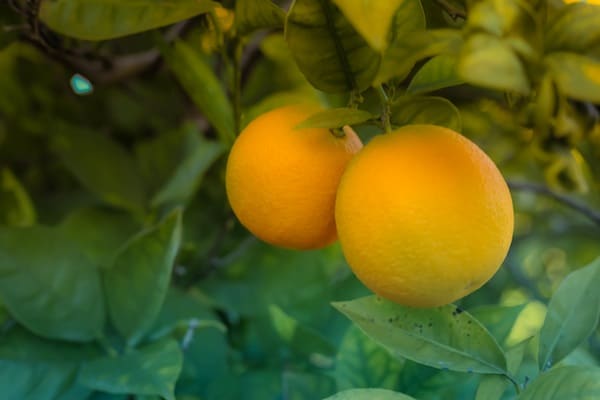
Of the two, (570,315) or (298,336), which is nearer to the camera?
(570,315)

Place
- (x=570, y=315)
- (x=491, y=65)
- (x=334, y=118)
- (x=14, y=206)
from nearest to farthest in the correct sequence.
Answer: (x=491, y=65) → (x=334, y=118) → (x=570, y=315) → (x=14, y=206)

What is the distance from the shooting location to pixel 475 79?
38cm

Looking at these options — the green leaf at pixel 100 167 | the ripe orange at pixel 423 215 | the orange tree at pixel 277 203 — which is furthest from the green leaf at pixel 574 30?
the green leaf at pixel 100 167

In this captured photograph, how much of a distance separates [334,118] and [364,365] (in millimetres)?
319

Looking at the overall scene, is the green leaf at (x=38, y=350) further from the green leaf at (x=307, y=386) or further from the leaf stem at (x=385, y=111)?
the leaf stem at (x=385, y=111)

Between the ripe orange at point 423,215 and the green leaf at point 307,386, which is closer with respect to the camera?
the ripe orange at point 423,215

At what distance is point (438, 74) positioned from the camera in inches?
22.3

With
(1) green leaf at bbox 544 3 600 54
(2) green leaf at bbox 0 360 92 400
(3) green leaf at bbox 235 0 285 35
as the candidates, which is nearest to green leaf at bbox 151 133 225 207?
(2) green leaf at bbox 0 360 92 400

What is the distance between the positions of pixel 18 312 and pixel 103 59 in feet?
1.22

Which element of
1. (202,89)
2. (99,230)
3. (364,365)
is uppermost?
(202,89)

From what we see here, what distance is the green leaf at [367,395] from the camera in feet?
1.88

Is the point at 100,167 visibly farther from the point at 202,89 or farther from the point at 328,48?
the point at 328,48

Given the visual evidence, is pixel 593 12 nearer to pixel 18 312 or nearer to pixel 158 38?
pixel 158 38

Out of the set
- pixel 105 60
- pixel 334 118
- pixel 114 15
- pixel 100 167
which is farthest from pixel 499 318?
pixel 100 167
